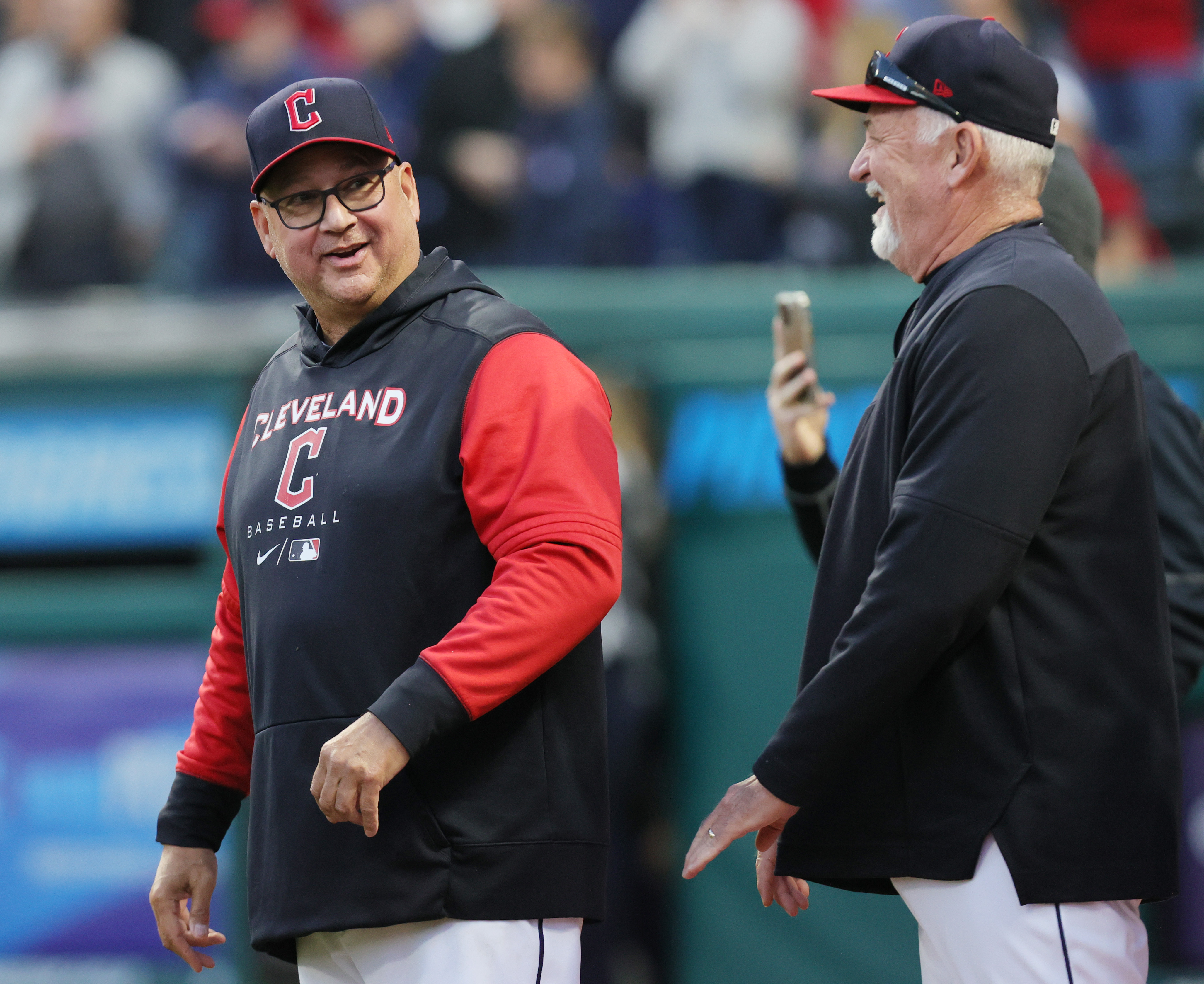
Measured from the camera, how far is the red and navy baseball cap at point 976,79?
242 centimetres

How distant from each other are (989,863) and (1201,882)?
3614mm

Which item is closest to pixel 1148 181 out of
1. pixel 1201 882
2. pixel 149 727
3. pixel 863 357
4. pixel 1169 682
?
pixel 863 357

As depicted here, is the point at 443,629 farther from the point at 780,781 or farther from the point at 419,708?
the point at 780,781

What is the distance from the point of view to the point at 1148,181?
703cm

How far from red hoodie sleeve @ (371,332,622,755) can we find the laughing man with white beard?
1.17 ft

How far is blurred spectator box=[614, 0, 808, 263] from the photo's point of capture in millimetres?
6910

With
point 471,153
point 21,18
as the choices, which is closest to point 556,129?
point 471,153

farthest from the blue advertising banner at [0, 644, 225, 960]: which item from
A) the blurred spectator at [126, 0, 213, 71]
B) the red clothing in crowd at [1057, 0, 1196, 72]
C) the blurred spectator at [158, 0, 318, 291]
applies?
the red clothing in crowd at [1057, 0, 1196, 72]

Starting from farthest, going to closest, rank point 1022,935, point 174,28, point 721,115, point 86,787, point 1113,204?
point 174,28 → point 721,115 → point 1113,204 → point 86,787 → point 1022,935

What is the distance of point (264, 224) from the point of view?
2.78 m

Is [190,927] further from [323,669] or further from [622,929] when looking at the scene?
[622,929]

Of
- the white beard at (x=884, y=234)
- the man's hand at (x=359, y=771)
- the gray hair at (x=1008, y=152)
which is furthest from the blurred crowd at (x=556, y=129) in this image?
the man's hand at (x=359, y=771)

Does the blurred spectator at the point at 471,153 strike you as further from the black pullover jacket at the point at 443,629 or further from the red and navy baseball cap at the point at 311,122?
the black pullover jacket at the point at 443,629

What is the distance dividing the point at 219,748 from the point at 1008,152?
1666 mm
